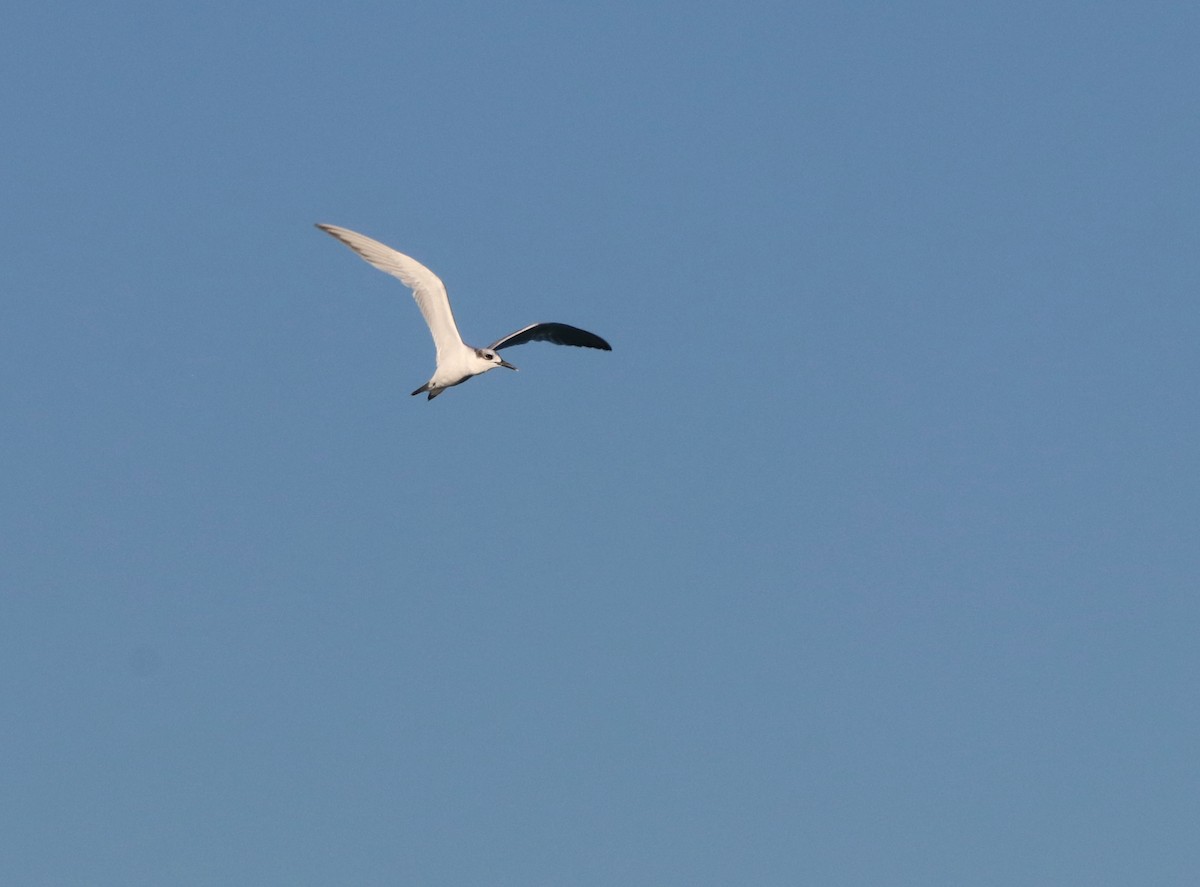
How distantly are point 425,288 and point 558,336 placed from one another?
6035 millimetres

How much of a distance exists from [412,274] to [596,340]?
770 centimetres

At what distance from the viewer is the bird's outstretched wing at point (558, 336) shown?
60059 millimetres

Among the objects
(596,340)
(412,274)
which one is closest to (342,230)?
(412,274)

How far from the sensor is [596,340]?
6209 cm

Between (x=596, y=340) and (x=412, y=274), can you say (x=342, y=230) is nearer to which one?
(x=412, y=274)

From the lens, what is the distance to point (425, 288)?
190 feet

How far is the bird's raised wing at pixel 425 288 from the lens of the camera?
57.1 metres

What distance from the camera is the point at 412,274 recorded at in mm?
57594

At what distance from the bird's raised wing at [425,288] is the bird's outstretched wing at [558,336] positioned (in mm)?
2225

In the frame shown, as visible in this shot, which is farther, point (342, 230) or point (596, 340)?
point (596, 340)

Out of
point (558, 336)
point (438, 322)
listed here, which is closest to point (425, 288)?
point (438, 322)

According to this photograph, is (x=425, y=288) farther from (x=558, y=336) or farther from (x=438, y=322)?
(x=558, y=336)

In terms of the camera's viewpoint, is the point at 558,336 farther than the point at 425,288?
Yes

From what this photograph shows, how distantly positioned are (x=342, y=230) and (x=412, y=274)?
298 centimetres
